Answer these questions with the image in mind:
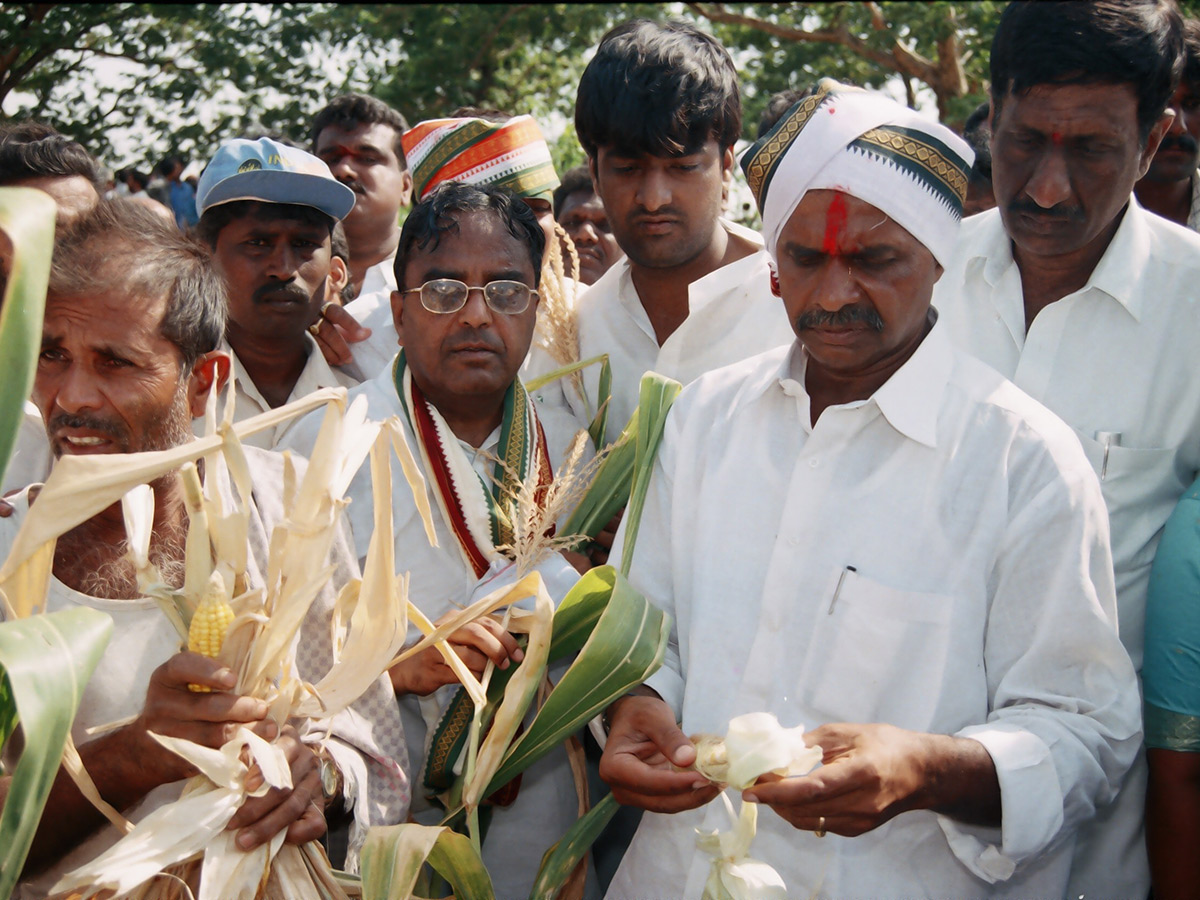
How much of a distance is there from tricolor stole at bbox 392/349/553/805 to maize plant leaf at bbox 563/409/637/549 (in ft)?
0.33

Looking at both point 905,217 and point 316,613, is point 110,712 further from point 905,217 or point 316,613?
point 905,217

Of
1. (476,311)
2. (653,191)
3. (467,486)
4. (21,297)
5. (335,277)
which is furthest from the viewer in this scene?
(335,277)

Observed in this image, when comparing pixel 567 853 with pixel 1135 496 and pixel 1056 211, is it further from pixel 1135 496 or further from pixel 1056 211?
pixel 1056 211

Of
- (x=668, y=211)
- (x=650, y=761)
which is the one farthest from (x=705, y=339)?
(x=650, y=761)

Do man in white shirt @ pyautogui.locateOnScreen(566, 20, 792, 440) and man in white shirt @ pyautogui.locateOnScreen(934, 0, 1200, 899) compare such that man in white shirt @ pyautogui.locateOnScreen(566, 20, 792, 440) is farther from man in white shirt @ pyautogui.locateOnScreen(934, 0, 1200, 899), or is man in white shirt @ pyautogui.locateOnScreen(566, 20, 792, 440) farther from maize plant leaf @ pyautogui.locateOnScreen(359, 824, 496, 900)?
maize plant leaf @ pyautogui.locateOnScreen(359, 824, 496, 900)

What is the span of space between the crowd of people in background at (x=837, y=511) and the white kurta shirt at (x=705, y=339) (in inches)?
8.0

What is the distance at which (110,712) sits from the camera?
6.95 feet

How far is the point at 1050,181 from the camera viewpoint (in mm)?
2678

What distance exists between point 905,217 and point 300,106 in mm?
14630

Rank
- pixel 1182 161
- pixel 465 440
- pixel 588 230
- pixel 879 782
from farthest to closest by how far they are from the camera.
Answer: pixel 588 230
pixel 1182 161
pixel 465 440
pixel 879 782

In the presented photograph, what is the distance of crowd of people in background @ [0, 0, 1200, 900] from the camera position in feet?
6.76

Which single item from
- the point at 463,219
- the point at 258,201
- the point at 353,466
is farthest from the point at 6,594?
the point at 258,201

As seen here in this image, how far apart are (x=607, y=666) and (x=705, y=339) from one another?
136cm

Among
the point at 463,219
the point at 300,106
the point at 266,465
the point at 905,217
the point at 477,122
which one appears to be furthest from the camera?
the point at 300,106
